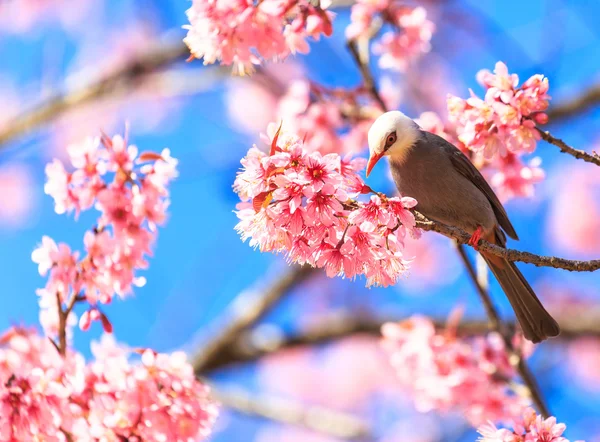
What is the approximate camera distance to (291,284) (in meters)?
6.04

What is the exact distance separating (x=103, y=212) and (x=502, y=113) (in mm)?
1364

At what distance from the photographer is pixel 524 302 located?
9.69 ft

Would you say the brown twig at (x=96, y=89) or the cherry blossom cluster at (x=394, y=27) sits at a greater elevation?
the brown twig at (x=96, y=89)

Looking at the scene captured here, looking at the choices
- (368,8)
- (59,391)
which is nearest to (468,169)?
(368,8)

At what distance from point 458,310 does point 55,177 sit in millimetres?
1851

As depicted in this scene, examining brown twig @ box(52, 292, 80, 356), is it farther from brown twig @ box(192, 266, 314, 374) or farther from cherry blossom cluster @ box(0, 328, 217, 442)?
brown twig @ box(192, 266, 314, 374)

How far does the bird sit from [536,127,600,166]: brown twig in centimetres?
56

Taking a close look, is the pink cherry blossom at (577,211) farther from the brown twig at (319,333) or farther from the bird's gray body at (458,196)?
the bird's gray body at (458,196)

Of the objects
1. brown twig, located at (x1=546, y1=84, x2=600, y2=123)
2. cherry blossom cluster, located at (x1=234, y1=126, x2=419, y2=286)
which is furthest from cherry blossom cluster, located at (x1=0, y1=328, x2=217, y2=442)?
brown twig, located at (x1=546, y1=84, x2=600, y2=123)

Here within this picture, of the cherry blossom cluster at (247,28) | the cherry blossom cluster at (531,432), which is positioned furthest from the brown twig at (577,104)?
the cherry blossom cluster at (531,432)

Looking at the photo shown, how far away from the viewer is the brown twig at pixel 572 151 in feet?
7.39

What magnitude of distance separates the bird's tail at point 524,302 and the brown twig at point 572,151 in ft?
2.12

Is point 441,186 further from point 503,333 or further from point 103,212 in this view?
point 103,212

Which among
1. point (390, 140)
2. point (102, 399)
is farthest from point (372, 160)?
point (102, 399)
